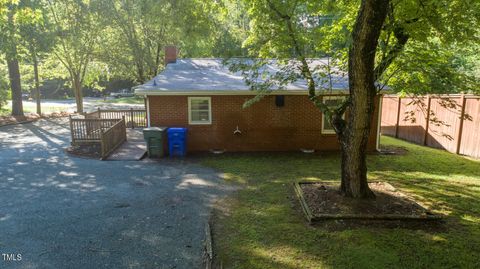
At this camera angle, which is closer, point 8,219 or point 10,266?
point 10,266

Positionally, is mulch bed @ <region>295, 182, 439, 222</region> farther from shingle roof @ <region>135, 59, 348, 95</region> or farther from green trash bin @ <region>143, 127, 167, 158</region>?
green trash bin @ <region>143, 127, 167, 158</region>

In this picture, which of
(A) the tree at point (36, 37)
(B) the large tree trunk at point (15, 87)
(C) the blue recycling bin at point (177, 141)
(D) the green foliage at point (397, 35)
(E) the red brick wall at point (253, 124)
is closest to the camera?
(D) the green foliage at point (397, 35)

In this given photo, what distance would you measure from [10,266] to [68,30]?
21215 mm

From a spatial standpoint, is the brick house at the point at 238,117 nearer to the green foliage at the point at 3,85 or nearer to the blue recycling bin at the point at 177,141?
the blue recycling bin at the point at 177,141

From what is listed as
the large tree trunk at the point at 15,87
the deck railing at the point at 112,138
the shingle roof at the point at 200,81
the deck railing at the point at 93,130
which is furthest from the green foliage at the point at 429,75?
the large tree trunk at the point at 15,87

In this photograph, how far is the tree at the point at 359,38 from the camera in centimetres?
528

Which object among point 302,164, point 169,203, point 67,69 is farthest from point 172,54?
point 67,69

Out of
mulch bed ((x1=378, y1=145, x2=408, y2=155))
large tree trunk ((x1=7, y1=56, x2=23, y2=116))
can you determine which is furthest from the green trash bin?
large tree trunk ((x1=7, y1=56, x2=23, y2=116))

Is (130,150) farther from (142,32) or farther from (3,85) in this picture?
(3,85)

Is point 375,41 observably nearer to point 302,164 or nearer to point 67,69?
point 302,164

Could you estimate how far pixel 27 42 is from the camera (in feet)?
63.2

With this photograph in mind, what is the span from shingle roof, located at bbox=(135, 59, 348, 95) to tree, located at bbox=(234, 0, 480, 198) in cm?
226

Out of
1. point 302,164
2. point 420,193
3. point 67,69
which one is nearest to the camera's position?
point 420,193

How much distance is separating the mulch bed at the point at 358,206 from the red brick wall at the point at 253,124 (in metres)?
4.89
